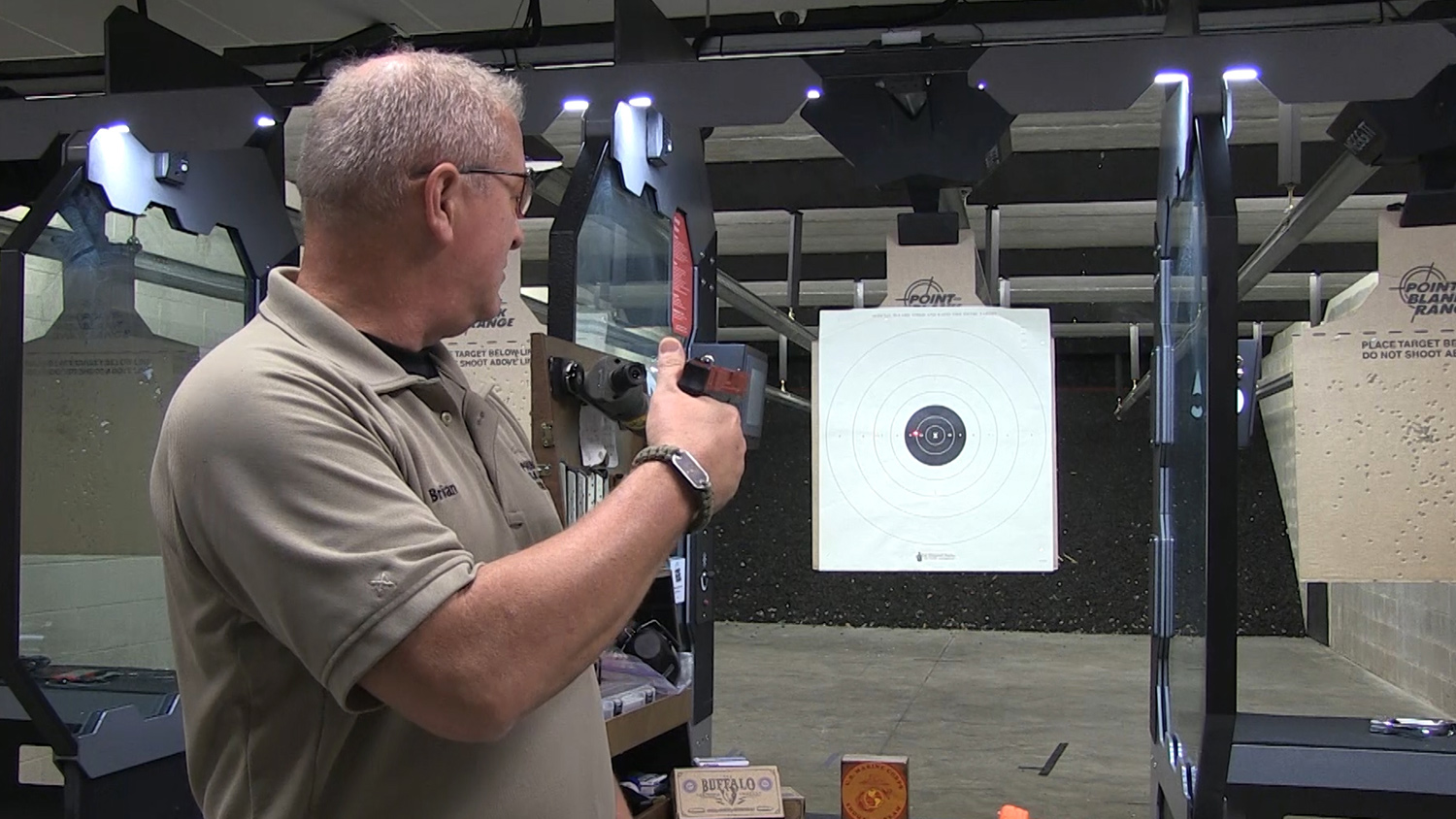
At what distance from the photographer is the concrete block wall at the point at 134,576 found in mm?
3055

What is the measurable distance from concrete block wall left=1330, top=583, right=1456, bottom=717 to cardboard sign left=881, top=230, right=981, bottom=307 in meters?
4.90

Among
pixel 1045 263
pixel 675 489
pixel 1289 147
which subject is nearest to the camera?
pixel 675 489

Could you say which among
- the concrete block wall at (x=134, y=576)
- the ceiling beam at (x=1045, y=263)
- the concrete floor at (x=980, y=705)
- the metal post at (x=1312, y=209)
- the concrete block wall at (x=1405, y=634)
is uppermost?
the ceiling beam at (x=1045, y=263)

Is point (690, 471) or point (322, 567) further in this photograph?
point (690, 471)

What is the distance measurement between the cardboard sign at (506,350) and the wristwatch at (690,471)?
6.25 ft

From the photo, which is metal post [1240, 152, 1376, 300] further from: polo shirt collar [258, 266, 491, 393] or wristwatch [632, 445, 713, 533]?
polo shirt collar [258, 266, 491, 393]

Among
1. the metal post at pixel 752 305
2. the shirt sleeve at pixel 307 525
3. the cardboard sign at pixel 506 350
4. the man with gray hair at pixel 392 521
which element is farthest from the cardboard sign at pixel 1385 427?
the metal post at pixel 752 305

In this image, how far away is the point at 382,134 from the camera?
0.93 metres

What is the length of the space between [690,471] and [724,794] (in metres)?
1.39

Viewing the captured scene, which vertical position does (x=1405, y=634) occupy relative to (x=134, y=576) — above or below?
below

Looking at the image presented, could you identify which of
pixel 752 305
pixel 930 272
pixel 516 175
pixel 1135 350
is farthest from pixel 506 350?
pixel 1135 350

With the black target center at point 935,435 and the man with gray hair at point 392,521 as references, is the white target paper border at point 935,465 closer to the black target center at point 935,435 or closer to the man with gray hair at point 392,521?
the black target center at point 935,435

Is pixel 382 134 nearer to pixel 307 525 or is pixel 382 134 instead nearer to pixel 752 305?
pixel 307 525

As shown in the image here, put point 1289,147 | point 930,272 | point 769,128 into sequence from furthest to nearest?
point 769,128 < point 1289,147 < point 930,272
